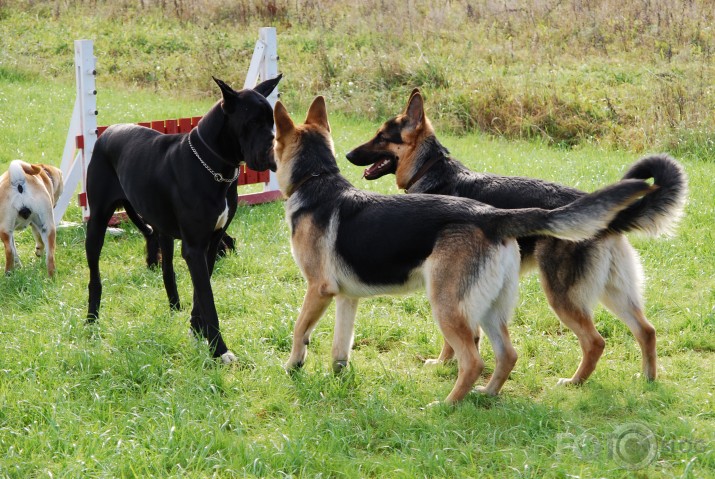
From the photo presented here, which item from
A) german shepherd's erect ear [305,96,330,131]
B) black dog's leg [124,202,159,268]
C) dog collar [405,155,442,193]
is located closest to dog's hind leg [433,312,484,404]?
dog collar [405,155,442,193]

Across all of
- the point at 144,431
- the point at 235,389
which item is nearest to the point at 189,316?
the point at 235,389

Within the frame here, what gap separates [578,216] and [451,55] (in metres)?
11.4

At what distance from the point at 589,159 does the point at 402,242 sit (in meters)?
6.72

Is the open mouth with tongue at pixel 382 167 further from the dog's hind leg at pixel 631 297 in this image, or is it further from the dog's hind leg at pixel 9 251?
the dog's hind leg at pixel 9 251

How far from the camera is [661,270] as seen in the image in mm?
6359

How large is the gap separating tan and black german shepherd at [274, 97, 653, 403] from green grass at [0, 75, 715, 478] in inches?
14.3

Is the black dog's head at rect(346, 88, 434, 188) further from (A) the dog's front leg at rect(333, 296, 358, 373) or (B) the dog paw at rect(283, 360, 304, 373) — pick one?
(B) the dog paw at rect(283, 360, 304, 373)

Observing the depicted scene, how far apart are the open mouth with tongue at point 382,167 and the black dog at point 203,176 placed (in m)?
0.95

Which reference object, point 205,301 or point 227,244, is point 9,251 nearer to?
point 227,244

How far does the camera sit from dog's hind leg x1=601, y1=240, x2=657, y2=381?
4.49m

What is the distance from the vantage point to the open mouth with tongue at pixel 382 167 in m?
5.61

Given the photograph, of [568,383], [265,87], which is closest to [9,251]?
[265,87]

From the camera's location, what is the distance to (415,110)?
5.44m

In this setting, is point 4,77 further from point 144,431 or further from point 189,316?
point 144,431
